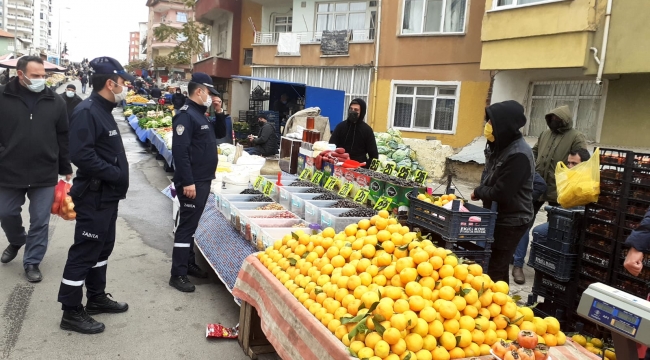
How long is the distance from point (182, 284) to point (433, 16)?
14746 mm

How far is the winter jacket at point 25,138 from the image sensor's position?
4875 mm

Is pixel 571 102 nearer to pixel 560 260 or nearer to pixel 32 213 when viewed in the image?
pixel 560 260

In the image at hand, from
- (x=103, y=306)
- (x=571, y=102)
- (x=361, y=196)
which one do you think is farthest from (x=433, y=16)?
(x=103, y=306)

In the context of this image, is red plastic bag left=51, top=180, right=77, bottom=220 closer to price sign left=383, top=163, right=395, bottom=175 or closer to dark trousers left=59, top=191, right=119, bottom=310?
dark trousers left=59, top=191, right=119, bottom=310

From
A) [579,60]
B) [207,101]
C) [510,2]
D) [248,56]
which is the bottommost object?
[207,101]

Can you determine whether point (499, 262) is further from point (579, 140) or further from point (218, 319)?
point (218, 319)

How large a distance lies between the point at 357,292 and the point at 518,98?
12549 millimetres

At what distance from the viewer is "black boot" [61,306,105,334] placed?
13.4ft

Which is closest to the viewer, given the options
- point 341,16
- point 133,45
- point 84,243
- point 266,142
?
point 84,243

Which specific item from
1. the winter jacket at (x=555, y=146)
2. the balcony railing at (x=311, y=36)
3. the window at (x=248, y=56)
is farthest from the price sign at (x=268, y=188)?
the window at (x=248, y=56)

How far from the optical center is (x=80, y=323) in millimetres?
4105

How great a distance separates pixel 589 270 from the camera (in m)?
4.08

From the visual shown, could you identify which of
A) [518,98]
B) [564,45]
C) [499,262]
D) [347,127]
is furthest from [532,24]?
[499,262]

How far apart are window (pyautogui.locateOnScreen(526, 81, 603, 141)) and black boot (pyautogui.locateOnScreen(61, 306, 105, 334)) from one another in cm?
1173
